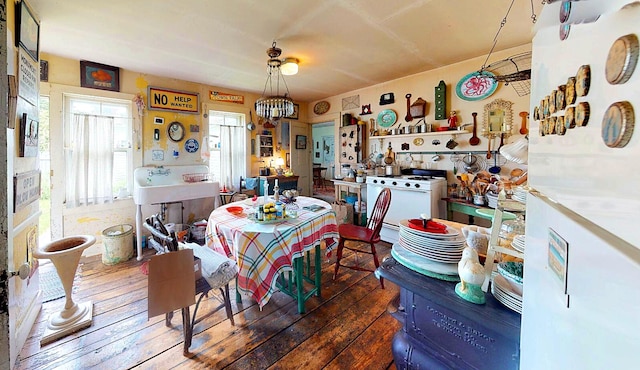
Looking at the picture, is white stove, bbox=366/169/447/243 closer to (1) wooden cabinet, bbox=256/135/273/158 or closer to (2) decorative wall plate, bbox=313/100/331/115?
(2) decorative wall plate, bbox=313/100/331/115

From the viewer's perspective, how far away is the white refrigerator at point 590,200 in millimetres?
238

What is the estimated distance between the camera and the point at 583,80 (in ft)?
1.12

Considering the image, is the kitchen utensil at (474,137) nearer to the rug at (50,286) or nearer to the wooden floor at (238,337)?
the wooden floor at (238,337)

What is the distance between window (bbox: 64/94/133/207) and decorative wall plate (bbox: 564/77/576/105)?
4291 mm

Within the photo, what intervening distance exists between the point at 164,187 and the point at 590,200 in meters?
3.82

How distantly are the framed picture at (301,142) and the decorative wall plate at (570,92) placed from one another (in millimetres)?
5073

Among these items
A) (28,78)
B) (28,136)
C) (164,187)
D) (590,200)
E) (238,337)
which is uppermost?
(28,78)

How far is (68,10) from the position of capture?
6.66 ft

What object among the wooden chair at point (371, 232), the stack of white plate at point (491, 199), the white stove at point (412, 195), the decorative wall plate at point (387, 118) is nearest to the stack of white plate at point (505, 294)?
the wooden chair at point (371, 232)

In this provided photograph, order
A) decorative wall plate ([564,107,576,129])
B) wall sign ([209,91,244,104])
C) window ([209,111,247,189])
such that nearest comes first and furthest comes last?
1. decorative wall plate ([564,107,576,129])
2. wall sign ([209,91,244,104])
3. window ([209,111,247,189])

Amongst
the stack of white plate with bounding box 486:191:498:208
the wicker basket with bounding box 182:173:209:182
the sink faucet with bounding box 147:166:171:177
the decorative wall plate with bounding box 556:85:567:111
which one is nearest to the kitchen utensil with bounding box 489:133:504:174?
the stack of white plate with bounding box 486:191:498:208

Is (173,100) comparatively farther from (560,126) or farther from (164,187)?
(560,126)

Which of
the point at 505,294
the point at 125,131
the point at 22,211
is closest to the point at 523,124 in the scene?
the point at 505,294

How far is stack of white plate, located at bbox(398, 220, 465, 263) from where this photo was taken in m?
1.05
